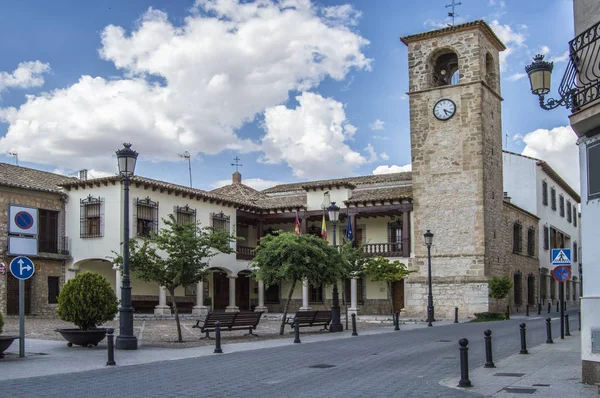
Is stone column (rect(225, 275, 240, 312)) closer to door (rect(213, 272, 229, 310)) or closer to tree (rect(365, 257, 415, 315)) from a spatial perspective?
door (rect(213, 272, 229, 310))

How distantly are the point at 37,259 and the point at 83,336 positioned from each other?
55.8ft

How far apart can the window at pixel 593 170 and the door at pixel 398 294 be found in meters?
29.0

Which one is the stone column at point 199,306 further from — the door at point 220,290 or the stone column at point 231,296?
the door at point 220,290

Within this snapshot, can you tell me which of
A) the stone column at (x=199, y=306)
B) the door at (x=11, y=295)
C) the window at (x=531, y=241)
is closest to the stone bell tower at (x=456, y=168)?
the window at (x=531, y=241)

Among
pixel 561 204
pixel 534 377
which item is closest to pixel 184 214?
pixel 534 377

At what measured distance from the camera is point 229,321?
20.6 m

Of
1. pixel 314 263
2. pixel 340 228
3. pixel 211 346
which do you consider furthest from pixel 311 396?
pixel 340 228

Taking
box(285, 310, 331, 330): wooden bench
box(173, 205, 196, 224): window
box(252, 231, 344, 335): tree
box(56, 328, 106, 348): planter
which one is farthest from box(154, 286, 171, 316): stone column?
box(56, 328, 106, 348): planter

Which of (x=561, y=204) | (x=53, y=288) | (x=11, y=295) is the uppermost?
(x=561, y=204)

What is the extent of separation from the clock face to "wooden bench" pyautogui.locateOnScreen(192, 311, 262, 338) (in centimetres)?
1780

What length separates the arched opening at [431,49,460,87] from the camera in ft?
120

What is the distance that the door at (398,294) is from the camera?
3809 cm

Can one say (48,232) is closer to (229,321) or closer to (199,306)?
(199,306)

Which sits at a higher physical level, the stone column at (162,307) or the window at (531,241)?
the window at (531,241)
